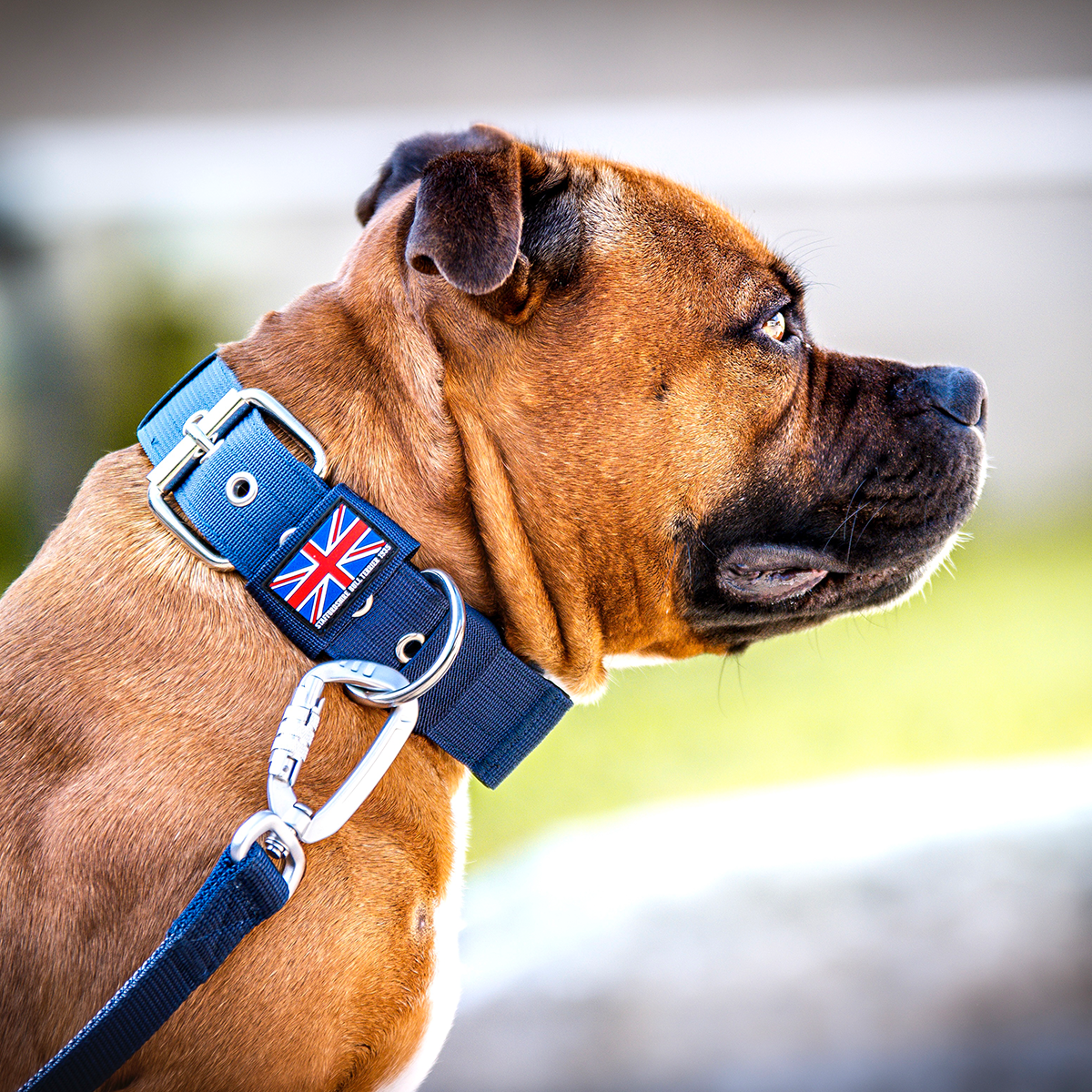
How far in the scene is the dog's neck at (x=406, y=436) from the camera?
2.03 meters

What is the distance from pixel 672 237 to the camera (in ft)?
7.77

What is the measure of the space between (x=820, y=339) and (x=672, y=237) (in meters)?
3.16

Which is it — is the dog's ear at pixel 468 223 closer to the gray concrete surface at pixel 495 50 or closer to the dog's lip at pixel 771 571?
the dog's lip at pixel 771 571

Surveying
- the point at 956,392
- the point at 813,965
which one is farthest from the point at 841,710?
the point at 956,392

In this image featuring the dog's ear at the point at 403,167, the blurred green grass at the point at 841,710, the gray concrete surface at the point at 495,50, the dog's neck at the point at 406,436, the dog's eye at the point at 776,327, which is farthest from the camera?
the gray concrete surface at the point at 495,50

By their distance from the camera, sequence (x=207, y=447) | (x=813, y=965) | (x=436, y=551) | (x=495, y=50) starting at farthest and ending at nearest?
(x=495, y=50)
(x=813, y=965)
(x=436, y=551)
(x=207, y=447)

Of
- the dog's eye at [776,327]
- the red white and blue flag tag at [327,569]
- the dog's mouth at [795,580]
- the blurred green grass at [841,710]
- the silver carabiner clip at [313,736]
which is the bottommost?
the blurred green grass at [841,710]

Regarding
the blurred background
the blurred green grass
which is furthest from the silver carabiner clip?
the blurred green grass

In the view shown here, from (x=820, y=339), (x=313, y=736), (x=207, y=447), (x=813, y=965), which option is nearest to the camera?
(x=313, y=736)

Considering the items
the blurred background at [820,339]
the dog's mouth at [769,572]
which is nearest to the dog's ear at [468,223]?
the dog's mouth at [769,572]

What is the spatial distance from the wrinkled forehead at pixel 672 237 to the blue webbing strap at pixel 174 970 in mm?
1518

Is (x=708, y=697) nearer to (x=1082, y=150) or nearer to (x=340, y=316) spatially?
(x=340, y=316)

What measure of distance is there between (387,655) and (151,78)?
12.9 meters

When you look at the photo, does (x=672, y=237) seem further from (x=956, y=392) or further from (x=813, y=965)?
(x=813, y=965)
